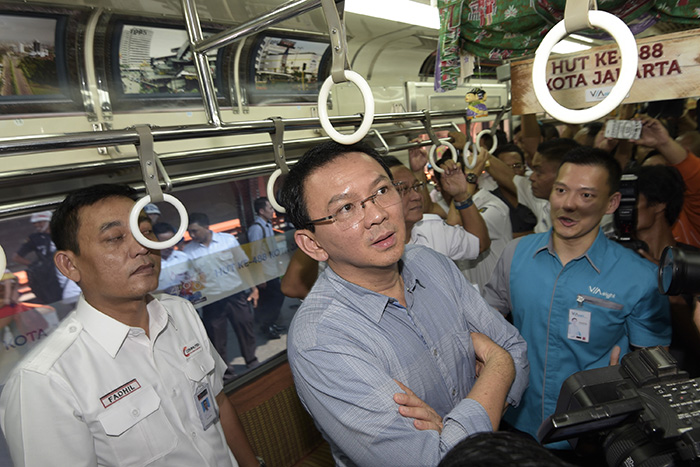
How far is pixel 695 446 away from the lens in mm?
992

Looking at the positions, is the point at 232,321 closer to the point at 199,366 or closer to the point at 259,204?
the point at 259,204

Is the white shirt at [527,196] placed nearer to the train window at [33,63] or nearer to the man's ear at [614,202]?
the man's ear at [614,202]

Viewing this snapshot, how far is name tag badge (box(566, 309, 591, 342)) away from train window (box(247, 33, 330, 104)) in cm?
277

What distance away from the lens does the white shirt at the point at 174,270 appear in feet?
9.68

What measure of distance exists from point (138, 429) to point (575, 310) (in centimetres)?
219

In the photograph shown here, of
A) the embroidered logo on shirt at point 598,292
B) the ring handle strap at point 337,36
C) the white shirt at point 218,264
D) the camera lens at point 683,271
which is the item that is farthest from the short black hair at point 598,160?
the white shirt at point 218,264

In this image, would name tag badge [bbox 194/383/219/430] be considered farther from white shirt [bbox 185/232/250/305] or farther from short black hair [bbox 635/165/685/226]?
short black hair [bbox 635/165/685/226]

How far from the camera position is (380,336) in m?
1.42

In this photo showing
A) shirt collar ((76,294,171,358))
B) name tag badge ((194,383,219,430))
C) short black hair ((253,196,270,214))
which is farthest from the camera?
short black hair ((253,196,270,214))

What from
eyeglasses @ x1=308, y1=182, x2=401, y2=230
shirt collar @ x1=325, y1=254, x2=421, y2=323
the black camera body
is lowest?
the black camera body

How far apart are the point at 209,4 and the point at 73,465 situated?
265 centimetres

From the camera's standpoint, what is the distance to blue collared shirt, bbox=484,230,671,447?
1997 millimetres

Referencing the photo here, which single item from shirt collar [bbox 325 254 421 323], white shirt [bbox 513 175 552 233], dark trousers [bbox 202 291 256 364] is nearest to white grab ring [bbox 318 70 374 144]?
shirt collar [bbox 325 254 421 323]

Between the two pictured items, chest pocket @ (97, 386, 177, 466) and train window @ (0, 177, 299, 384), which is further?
train window @ (0, 177, 299, 384)
